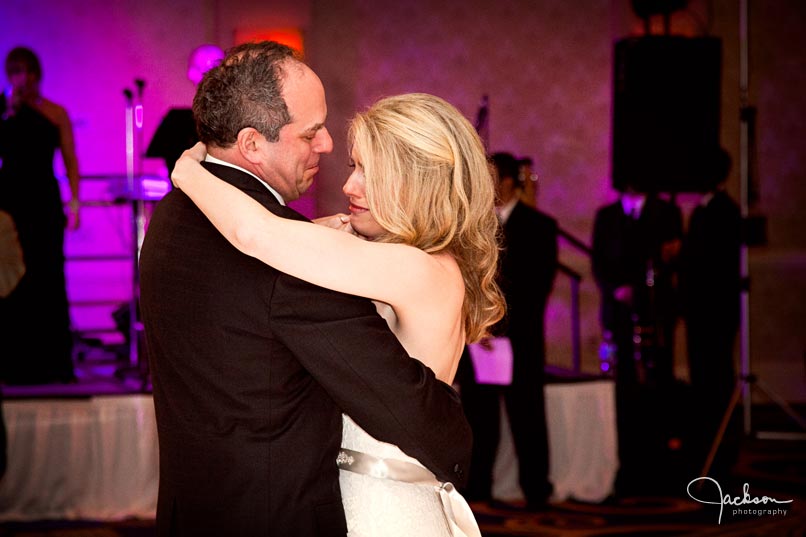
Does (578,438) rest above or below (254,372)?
below

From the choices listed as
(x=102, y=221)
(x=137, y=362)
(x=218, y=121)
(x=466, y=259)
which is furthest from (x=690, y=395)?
(x=102, y=221)

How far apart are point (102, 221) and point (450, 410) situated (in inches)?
293

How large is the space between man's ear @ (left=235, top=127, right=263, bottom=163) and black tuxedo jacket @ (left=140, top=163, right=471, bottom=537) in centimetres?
11

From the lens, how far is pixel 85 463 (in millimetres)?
4727

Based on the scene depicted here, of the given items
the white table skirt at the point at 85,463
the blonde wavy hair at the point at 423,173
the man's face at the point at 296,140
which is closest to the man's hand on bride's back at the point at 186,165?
the man's face at the point at 296,140

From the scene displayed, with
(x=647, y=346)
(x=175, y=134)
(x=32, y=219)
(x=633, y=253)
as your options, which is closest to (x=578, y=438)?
(x=647, y=346)

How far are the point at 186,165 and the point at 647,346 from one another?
4.25 metres

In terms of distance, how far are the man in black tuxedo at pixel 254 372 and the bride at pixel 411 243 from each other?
0.10 metres

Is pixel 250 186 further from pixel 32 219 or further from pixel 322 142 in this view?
pixel 32 219

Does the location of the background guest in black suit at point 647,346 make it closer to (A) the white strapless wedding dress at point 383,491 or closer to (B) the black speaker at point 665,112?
(B) the black speaker at point 665,112

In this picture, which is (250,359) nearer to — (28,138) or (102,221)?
(28,138)

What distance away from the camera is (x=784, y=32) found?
8633mm

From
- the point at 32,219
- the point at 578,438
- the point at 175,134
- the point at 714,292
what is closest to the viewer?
the point at 175,134

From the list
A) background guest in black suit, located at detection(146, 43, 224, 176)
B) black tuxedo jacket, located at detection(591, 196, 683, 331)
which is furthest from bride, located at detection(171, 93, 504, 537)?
black tuxedo jacket, located at detection(591, 196, 683, 331)
